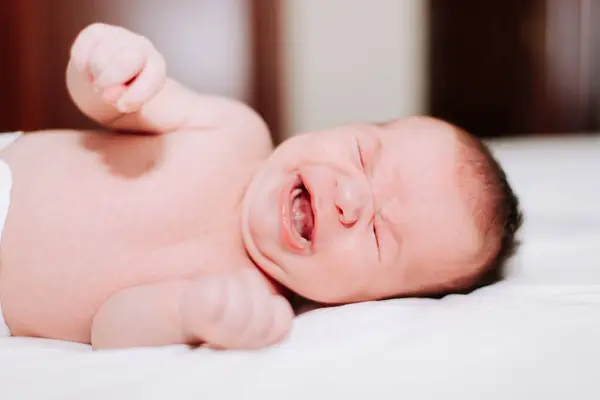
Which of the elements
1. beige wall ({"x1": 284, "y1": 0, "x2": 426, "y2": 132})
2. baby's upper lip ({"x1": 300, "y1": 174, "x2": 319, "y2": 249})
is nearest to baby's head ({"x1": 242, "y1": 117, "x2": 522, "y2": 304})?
baby's upper lip ({"x1": 300, "y1": 174, "x2": 319, "y2": 249})

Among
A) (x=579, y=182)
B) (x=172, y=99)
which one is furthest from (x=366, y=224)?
(x=579, y=182)

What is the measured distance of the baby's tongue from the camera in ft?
3.23

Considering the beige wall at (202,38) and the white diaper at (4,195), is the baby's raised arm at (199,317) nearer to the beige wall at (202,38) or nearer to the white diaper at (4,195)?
the white diaper at (4,195)

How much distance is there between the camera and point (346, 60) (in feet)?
8.23

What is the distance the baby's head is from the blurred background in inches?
61.4

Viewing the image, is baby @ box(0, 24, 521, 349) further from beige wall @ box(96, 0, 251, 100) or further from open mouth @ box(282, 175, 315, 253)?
beige wall @ box(96, 0, 251, 100)

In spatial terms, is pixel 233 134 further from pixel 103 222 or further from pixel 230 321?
pixel 230 321

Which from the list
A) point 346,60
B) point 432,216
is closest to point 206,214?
point 432,216

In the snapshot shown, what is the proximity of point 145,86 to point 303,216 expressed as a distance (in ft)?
0.99

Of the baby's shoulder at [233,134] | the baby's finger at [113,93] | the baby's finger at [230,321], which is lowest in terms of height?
the baby's finger at [230,321]

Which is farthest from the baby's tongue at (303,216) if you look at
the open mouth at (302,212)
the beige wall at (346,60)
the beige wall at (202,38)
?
the beige wall at (202,38)

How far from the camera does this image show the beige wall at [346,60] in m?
2.50

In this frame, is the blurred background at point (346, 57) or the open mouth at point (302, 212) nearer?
the open mouth at point (302, 212)

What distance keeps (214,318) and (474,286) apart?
459 mm
